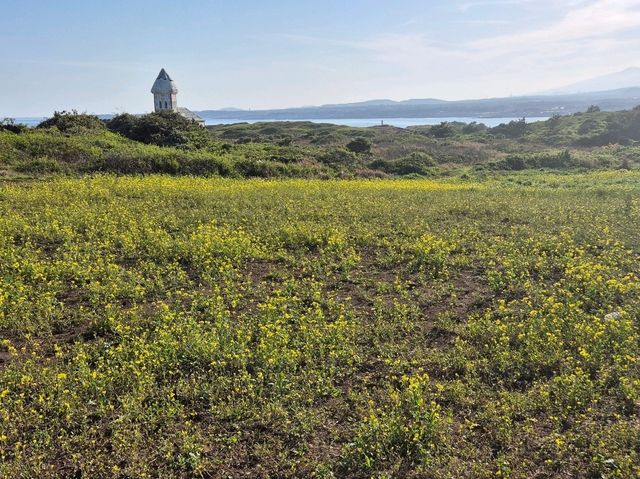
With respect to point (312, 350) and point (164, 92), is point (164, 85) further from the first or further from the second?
point (312, 350)

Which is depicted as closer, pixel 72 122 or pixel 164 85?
pixel 72 122

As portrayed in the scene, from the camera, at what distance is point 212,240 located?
10586 mm

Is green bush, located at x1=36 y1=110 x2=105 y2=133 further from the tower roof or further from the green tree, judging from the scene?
the tower roof

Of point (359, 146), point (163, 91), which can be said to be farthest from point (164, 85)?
point (359, 146)

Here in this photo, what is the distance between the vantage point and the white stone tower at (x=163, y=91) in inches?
2756

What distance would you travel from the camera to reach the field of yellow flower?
4617mm

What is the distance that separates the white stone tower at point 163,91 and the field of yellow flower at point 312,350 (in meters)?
63.1

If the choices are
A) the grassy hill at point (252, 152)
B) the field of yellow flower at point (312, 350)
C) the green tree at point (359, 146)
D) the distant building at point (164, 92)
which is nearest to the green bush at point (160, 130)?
the grassy hill at point (252, 152)

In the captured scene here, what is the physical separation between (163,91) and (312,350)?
233 feet

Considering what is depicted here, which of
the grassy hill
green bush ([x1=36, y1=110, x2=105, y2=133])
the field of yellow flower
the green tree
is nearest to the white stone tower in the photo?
the grassy hill

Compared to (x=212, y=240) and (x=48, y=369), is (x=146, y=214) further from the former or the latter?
(x=48, y=369)

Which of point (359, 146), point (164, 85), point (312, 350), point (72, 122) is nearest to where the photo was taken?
point (312, 350)

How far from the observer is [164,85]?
70.0 metres

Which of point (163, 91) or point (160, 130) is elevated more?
point (163, 91)
